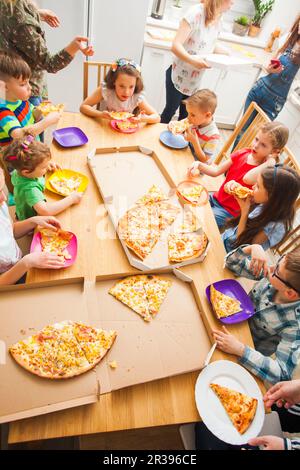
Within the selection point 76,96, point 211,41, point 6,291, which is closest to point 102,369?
point 6,291

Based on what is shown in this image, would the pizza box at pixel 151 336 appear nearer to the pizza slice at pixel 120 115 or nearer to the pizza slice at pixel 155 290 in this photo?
the pizza slice at pixel 155 290

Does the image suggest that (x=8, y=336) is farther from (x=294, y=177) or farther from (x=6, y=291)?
(x=294, y=177)

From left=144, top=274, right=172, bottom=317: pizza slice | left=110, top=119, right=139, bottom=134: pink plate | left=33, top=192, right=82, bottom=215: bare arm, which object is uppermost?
left=110, top=119, right=139, bottom=134: pink plate

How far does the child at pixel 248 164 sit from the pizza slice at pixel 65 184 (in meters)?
0.79

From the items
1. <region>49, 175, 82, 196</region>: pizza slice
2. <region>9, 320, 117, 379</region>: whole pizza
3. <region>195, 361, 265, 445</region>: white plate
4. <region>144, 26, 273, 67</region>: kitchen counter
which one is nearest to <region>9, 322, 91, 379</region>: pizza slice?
<region>9, 320, 117, 379</region>: whole pizza

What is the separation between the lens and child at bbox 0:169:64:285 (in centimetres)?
135

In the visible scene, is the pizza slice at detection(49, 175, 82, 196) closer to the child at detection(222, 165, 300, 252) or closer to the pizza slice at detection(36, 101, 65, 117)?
the pizza slice at detection(36, 101, 65, 117)

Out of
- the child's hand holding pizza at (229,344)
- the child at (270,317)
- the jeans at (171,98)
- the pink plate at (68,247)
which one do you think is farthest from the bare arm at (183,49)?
the child's hand holding pizza at (229,344)

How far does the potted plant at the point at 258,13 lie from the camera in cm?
397

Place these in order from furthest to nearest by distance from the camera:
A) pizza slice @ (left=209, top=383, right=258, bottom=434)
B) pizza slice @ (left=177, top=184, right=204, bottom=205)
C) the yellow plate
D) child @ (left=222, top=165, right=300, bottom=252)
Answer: pizza slice @ (left=177, top=184, right=204, bottom=205) → the yellow plate → child @ (left=222, top=165, right=300, bottom=252) → pizza slice @ (left=209, top=383, right=258, bottom=434)

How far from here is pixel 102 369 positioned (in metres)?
1.14

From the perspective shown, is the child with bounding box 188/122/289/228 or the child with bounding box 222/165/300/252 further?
the child with bounding box 188/122/289/228

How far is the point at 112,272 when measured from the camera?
1.45m

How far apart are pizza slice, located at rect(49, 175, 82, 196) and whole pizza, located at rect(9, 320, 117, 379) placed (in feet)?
2.70
